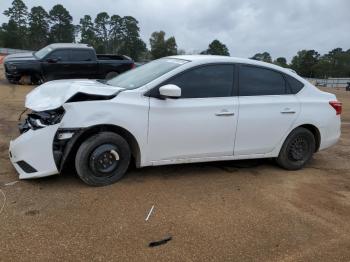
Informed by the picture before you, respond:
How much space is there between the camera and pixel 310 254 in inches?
141

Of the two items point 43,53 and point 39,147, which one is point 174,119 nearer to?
point 39,147

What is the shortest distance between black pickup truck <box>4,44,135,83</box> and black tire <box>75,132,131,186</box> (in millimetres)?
10651

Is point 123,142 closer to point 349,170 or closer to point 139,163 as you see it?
point 139,163

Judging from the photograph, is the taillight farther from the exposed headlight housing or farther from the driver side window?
the driver side window

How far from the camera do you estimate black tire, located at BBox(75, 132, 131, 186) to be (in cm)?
455

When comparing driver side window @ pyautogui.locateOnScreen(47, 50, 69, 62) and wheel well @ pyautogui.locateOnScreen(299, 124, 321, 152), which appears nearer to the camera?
wheel well @ pyautogui.locateOnScreen(299, 124, 321, 152)

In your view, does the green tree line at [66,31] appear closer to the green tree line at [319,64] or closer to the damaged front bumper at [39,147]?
the green tree line at [319,64]

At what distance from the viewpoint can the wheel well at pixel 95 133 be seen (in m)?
4.46

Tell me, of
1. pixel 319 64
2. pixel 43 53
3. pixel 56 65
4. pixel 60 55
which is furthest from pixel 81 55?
pixel 319 64

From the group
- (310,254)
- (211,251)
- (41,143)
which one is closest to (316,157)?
(310,254)

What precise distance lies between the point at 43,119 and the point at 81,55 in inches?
440

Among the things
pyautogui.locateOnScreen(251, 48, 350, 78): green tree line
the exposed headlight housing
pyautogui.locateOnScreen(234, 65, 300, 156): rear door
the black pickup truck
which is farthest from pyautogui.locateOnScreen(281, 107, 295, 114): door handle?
pyautogui.locateOnScreen(251, 48, 350, 78): green tree line

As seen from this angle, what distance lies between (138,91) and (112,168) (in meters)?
0.98

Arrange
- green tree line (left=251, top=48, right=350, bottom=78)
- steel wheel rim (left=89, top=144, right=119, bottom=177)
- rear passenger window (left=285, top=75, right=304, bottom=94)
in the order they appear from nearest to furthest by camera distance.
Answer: steel wheel rim (left=89, top=144, right=119, bottom=177) < rear passenger window (left=285, top=75, right=304, bottom=94) < green tree line (left=251, top=48, right=350, bottom=78)
